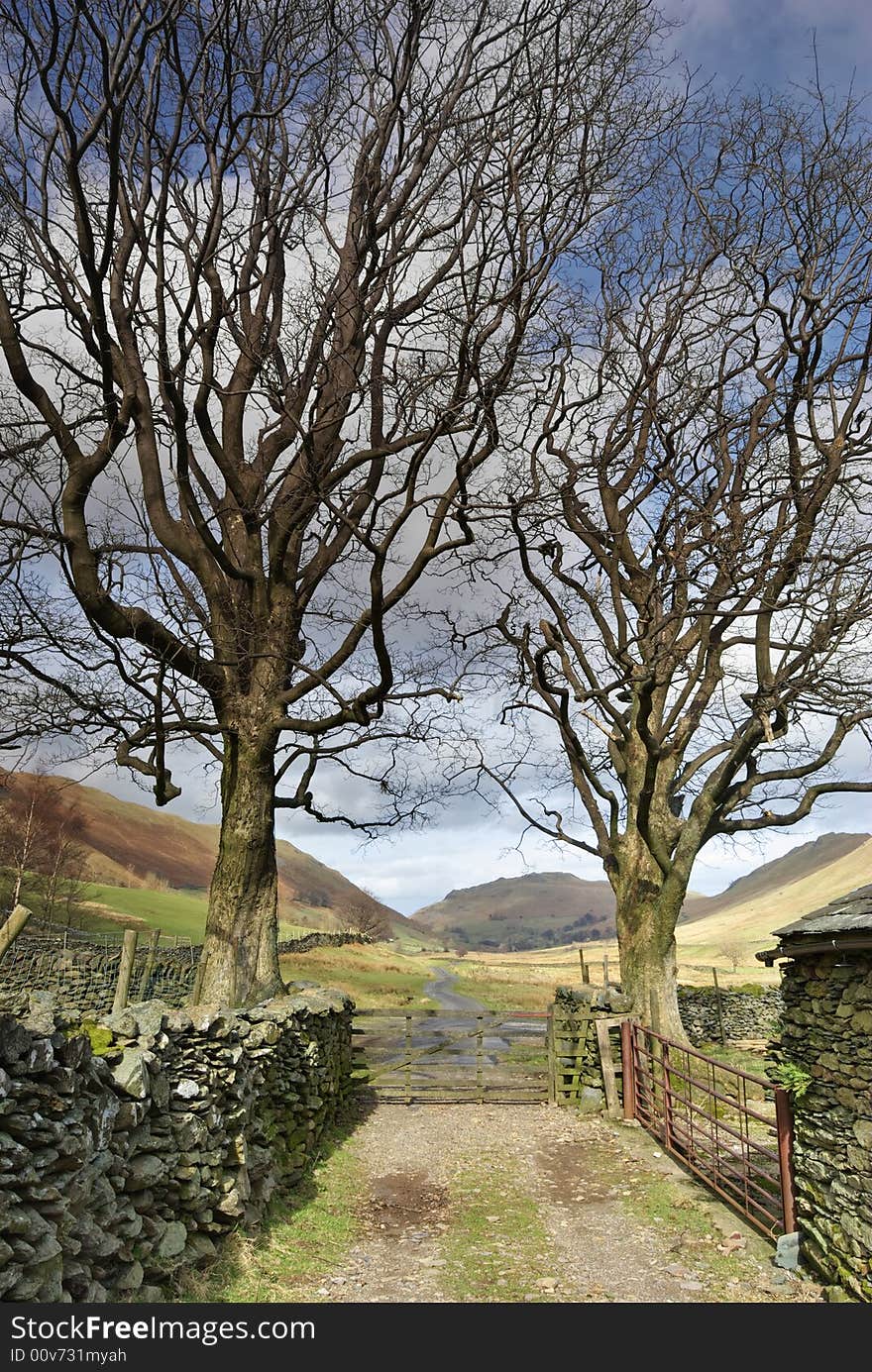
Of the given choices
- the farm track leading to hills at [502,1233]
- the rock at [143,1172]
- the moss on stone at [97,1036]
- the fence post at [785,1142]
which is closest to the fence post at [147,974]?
the farm track leading to hills at [502,1233]

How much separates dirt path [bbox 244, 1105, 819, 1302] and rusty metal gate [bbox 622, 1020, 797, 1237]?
0.29 m

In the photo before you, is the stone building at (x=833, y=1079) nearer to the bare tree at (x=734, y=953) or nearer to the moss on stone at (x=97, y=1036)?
the moss on stone at (x=97, y=1036)

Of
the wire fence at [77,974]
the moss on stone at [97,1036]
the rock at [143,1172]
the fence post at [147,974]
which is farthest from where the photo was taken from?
the wire fence at [77,974]

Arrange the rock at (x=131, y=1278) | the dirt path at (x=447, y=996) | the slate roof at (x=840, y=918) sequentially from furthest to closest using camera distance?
the dirt path at (x=447, y=996)
the slate roof at (x=840, y=918)
the rock at (x=131, y=1278)

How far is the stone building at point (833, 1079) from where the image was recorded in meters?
6.38

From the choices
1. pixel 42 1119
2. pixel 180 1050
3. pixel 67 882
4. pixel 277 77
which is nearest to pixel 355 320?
pixel 277 77

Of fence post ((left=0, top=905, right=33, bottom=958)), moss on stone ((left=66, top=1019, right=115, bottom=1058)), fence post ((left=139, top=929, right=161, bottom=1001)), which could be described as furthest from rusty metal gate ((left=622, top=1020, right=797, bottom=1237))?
fence post ((left=139, top=929, right=161, bottom=1001))

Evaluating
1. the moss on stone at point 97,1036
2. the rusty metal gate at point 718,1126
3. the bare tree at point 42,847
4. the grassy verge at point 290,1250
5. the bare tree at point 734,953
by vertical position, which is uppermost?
the bare tree at point 42,847

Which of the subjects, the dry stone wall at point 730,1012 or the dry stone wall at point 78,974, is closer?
the dry stone wall at point 78,974

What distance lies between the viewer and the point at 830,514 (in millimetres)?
13000

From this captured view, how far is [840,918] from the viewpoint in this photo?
21.8 ft

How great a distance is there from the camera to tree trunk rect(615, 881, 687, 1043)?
14383 mm

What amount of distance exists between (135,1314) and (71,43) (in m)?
11.5

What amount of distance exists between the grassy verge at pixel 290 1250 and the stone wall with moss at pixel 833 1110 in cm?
415
